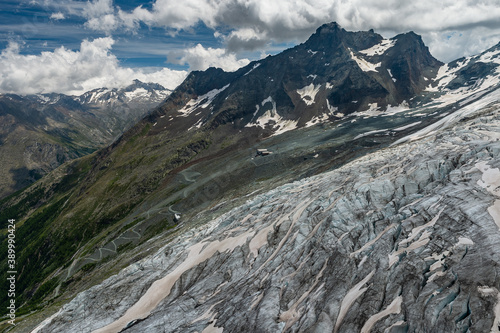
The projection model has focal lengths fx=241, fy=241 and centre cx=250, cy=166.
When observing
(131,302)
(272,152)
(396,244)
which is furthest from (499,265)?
(272,152)

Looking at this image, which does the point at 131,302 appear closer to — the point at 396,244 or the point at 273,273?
the point at 273,273

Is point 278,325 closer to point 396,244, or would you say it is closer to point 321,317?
point 321,317

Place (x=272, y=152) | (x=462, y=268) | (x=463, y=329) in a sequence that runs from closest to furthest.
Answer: (x=463, y=329)
(x=462, y=268)
(x=272, y=152)

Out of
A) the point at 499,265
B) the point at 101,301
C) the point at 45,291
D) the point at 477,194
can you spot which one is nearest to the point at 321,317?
the point at 499,265

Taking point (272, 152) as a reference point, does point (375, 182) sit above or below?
above

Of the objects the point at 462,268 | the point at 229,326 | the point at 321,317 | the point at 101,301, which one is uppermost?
the point at 462,268

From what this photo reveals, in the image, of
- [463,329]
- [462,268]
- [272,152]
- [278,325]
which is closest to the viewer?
[463,329]

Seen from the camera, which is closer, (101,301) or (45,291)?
(101,301)
